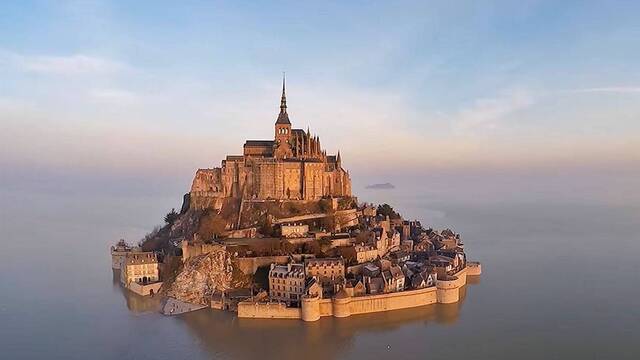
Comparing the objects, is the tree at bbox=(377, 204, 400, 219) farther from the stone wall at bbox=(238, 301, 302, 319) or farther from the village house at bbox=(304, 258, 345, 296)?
the stone wall at bbox=(238, 301, 302, 319)

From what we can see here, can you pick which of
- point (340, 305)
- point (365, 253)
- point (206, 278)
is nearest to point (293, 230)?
point (365, 253)

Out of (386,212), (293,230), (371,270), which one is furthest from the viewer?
(386,212)

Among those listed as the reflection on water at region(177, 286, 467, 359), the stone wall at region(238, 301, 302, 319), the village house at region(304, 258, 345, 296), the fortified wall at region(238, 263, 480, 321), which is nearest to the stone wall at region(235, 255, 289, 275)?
the village house at region(304, 258, 345, 296)

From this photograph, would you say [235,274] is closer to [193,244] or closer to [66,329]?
[193,244]

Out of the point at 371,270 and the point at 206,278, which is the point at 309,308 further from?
the point at 206,278

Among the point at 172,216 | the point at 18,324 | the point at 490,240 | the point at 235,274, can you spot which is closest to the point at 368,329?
the point at 235,274

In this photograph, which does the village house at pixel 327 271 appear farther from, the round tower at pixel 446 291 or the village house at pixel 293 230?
the round tower at pixel 446 291
